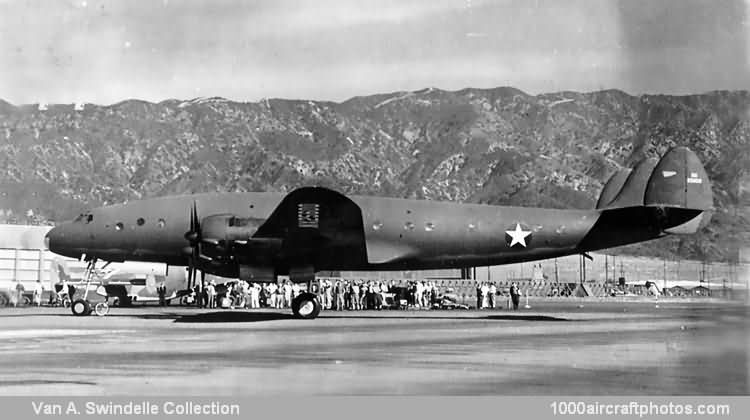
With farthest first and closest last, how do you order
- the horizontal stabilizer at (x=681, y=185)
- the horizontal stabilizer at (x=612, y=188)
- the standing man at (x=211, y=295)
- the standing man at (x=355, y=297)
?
1. the standing man at (x=211, y=295)
2. the standing man at (x=355, y=297)
3. the horizontal stabilizer at (x=612, y=188)
4. the horizontal stabilizer at (x=681, y=185)

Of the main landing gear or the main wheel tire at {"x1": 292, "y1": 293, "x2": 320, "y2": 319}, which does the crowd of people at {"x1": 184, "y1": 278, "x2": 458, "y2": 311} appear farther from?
the main wheel tire at {"x1": 292, "y1": 293, "x2": 320, "y2": 319}

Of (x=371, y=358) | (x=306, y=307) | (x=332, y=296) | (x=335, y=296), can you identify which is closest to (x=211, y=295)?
(x=332, y=296)

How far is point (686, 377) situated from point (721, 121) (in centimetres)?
4676

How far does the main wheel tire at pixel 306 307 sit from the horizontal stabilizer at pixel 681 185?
11.6 m

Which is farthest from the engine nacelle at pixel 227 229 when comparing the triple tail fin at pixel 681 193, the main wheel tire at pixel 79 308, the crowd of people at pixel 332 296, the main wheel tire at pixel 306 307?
the triple tail fin at pixel 681 193

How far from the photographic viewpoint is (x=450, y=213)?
25.0 m

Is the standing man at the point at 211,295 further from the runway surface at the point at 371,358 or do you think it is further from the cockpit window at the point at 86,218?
the runway surface at the point at 371,358

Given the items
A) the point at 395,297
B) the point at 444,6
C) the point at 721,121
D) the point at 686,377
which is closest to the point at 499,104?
the point at 721,121

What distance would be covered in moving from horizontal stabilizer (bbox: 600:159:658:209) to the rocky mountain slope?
135 ft

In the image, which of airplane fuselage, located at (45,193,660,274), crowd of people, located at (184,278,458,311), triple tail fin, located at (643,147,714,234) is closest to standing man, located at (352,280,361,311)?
crowd of people, located at (184,278,458,311)

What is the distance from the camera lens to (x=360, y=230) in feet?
77.9

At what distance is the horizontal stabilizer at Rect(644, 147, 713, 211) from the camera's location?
23641 mm

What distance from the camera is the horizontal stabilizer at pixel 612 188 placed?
2731 cm

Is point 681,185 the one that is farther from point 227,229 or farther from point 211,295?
point 211,295
